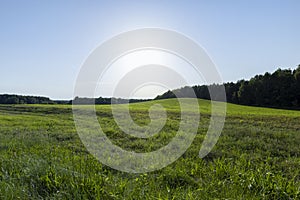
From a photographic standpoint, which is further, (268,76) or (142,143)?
(268,76)

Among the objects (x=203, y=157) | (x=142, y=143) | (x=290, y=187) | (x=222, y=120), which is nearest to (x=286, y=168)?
(x=203, y=157)

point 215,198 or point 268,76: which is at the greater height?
point 268,76

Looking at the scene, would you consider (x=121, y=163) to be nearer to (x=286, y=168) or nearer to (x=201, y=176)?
(x=201, y=176)

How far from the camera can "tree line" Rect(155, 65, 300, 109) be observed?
44.4 meters

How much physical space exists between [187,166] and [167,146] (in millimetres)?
2713

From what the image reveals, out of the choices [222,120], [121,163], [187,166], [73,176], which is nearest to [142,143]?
[121,163]

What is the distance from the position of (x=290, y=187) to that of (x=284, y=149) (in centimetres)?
481

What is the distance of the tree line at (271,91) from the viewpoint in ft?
146

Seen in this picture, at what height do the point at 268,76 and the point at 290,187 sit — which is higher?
the point at 268,76

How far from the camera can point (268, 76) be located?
162 ft

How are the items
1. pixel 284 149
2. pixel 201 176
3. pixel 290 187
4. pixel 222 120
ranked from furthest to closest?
1. pixel 222 120
2. pixel 284 149
3. pixel 201 176
4. pixel 290 187

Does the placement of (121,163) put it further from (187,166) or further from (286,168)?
(286,168)

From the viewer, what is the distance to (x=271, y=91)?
155ft

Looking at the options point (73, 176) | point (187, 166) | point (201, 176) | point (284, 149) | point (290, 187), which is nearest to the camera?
point (290, 187)
